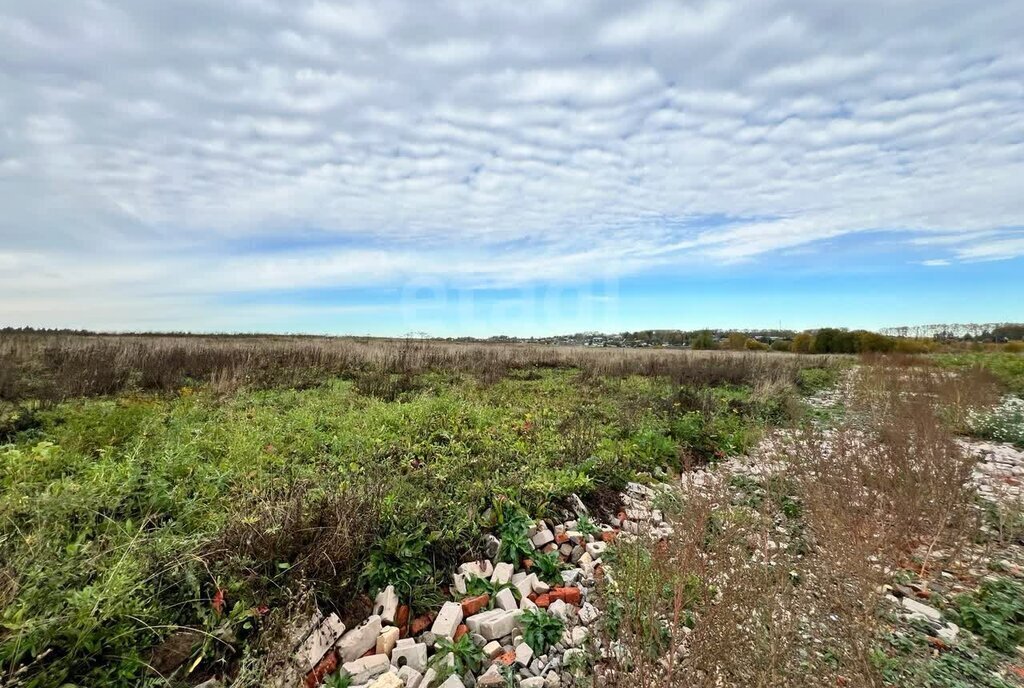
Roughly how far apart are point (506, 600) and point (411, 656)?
68 cm

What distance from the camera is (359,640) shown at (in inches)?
105

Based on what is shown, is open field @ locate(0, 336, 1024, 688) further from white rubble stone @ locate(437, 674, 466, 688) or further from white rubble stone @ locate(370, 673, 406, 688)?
white rubble stone @ locate(370, 673, 406, 688)

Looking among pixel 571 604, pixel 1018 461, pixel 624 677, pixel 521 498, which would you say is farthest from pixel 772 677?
pixel 1018 461

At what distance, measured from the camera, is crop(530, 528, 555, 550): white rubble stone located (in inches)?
150

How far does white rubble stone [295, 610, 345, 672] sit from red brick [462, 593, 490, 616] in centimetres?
72

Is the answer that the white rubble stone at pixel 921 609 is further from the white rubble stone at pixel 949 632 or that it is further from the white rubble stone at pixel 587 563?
the white rubble stone at pixel 587 563

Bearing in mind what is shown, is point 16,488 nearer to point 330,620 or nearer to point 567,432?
point 330,620

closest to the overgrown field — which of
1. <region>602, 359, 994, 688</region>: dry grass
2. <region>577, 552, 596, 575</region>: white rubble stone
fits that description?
<region>577, 552, 596, 575</region>: white rubble stone

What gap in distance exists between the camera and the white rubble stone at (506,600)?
9.93ft

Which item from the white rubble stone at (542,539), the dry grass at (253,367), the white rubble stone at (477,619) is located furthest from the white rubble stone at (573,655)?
the dry grass at (253,367)

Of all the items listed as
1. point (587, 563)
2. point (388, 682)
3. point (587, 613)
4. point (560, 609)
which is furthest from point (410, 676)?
point (587, 563)

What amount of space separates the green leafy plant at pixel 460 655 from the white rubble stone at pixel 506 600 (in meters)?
0.39

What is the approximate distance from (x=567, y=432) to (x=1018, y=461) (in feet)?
21.8

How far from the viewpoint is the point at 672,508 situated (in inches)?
166
